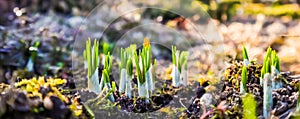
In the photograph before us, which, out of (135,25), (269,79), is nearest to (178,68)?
(269,79)

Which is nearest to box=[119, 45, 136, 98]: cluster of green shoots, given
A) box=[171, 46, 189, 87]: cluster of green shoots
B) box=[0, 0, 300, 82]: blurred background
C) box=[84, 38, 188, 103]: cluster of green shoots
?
box=[84, 38, 188, 103]: cluster of green shoots

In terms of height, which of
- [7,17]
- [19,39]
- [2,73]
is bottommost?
[2,73]

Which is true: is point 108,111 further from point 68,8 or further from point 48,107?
point 68,8

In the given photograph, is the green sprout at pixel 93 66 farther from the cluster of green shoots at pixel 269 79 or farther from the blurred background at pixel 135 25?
the blurred background at pixel 135 25

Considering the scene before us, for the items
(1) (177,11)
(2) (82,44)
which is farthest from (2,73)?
(1) (177,11)

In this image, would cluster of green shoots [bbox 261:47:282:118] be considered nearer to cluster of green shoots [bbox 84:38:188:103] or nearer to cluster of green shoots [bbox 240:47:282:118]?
cluster of green shoots [bbox 240:47:282:118]

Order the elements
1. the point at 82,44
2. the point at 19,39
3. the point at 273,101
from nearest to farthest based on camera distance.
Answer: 1. the point at 273,101
2. the point at 82,44
3. the point at 19,39

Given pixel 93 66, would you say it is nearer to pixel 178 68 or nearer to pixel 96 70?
pixel 96 70
